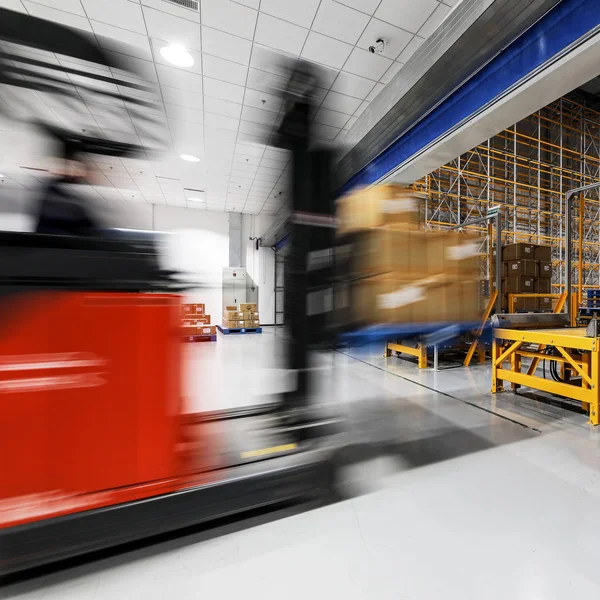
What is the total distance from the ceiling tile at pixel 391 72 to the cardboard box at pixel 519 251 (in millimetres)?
4510

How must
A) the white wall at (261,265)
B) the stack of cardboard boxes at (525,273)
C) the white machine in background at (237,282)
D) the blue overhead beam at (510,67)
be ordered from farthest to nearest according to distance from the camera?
the white wall at (261,265) < the white machine in background at (237,282) < the stack of cardboard boxes at (525,273) < the blue overhead beam at (510,67)

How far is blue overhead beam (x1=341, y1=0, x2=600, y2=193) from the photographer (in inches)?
130

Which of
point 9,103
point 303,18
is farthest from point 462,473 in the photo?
point 303,18

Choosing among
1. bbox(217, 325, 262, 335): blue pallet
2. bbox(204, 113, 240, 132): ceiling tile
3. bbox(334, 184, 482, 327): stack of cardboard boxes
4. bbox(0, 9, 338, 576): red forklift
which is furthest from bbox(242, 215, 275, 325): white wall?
bbox(0, 9, 338, 576): red forklift

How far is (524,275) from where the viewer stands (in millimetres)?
7176

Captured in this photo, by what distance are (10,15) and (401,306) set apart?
3.34 meters

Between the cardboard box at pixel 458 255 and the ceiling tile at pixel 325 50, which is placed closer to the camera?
the cardboard box at pixel 458 255

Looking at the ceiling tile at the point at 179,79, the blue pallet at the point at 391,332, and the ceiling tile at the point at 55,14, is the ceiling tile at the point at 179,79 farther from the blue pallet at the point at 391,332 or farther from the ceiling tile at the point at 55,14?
the blue pallet at the point at 391,332

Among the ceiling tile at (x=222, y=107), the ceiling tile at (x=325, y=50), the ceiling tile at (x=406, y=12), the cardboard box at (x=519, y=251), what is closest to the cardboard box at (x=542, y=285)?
the cardboard box at (x=519, y=251)

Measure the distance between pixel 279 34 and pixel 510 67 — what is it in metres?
3.26

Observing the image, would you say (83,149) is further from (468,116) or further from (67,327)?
(468,116)

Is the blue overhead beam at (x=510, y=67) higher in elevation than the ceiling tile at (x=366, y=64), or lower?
lower

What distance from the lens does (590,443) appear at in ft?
9.60

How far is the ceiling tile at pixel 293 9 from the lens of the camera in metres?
4.23
